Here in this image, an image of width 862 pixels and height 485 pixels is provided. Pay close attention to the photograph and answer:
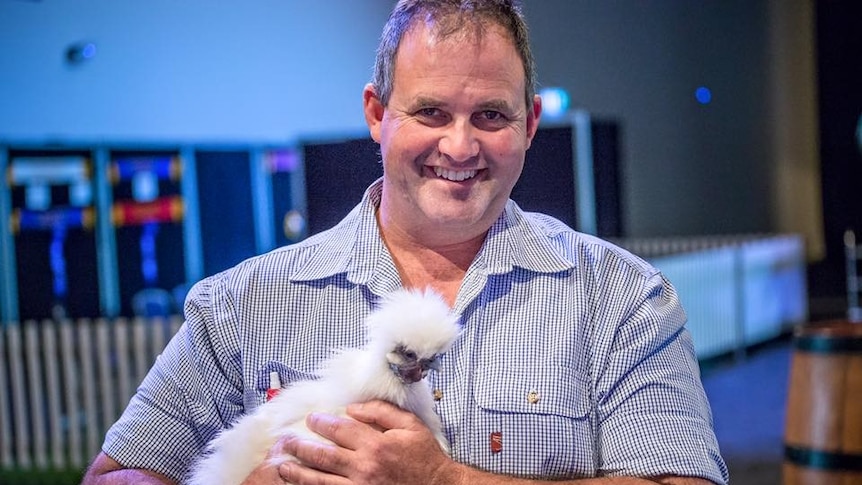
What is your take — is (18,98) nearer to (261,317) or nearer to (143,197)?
(143,197)

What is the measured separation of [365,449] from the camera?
1.56m

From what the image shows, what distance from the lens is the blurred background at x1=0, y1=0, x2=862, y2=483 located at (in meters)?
6.70

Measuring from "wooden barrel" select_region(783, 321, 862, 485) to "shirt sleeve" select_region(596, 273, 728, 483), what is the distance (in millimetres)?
1959

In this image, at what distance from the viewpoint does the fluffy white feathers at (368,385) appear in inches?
58.1

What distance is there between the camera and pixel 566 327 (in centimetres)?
180

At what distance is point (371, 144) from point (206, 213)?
7451 mm

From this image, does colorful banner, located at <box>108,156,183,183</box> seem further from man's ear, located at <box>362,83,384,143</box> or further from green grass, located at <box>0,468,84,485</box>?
Result: man's ear, located at <box>362,83,384,143</box>

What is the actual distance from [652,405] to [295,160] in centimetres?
905

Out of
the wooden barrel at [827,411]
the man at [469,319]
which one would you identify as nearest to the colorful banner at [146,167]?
the wooden barrel at [827,411]

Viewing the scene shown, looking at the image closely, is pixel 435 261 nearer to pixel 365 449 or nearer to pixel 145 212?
pixel 365 449

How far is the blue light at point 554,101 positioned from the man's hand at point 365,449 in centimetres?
1161

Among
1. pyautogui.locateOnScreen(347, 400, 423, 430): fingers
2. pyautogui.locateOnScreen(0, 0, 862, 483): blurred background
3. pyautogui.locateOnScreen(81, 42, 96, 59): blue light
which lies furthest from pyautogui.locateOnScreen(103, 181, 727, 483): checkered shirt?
pyautogui.locateOnScreen(81, 42, 96, 59): blue light

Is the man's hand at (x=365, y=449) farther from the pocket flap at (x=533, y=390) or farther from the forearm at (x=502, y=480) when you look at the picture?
the pocket flap at (x=533, y=390)

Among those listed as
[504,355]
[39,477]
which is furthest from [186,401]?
[39,477]
